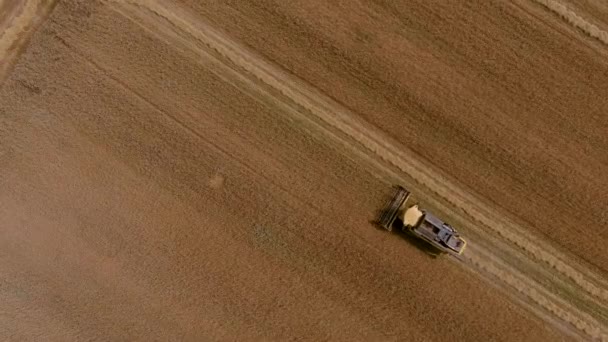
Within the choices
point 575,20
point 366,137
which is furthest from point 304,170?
point 575,20

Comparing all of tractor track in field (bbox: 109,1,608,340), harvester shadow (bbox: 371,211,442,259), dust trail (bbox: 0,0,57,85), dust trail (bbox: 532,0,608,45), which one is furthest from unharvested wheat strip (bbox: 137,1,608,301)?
dust trail (bbox: 532,0,608,45)

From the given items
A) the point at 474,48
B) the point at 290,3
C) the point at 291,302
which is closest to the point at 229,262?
the point at 291,302

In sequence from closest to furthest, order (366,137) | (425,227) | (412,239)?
(425,227), (412,239), (366,137)

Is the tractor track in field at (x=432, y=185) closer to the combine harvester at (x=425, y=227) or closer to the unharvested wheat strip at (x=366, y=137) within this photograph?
the unharvested wheat strip at (x=366, y=137)

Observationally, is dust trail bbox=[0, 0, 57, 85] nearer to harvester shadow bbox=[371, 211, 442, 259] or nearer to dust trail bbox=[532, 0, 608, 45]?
harvester shadow bbox=[371, 211, 442, 259]

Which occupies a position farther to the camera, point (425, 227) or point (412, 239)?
point (412, 239)

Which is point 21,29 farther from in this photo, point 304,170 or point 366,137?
point 366,137
